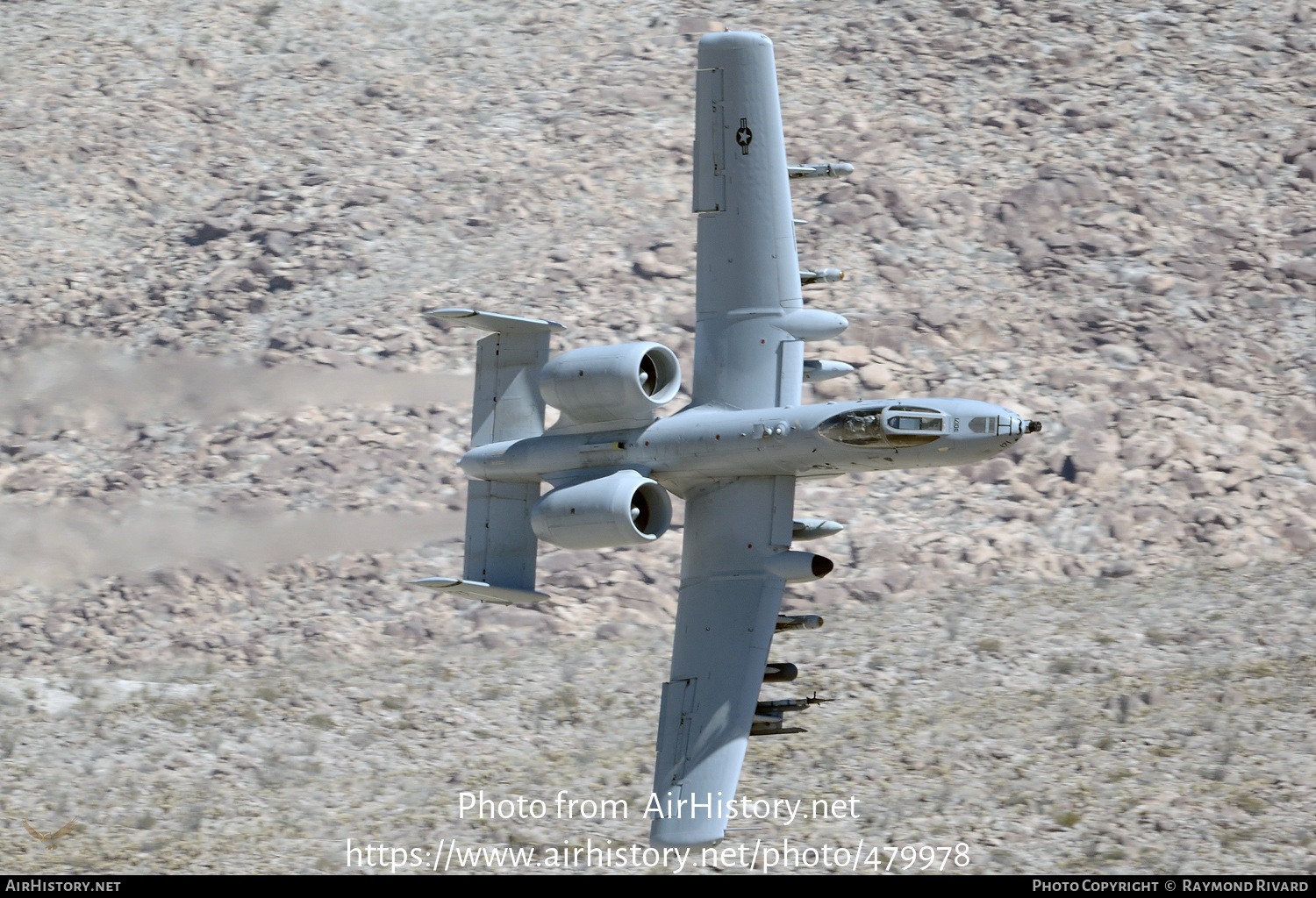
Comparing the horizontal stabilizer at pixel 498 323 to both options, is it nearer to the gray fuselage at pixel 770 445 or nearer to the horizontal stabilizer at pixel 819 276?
the gray fuselage at pixel 770 445

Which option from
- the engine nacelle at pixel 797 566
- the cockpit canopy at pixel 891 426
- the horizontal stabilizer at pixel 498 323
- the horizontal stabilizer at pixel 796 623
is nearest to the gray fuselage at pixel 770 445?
the cockpit canopy at pixel 891 426

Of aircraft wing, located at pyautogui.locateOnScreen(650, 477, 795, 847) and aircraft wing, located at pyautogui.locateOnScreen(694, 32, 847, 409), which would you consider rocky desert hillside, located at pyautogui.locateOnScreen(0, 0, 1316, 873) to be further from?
aircraft wing, located at pyautogui.locateOnScreen(694, 32, 847, 409)

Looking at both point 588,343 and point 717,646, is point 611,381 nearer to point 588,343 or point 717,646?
point 717,646

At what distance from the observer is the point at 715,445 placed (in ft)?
91.6

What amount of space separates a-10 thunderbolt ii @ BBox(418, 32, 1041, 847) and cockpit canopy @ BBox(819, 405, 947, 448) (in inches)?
1.2

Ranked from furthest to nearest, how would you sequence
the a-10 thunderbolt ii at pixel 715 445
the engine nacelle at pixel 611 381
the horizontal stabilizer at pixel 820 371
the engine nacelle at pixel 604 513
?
the horizontal stabilizer at pixel 820 371 < the engine nacelle at pixel 611 381 < the engine nacelle at pixel 604 513 < the a-10 thunderbolt ii at pixel 715 445

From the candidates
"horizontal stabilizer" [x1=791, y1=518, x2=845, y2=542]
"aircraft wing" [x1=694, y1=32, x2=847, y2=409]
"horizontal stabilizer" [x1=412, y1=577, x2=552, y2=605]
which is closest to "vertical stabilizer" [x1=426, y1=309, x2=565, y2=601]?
"horizontal stabilizer" [x1=412, y1=577, x2=552, y2=605]

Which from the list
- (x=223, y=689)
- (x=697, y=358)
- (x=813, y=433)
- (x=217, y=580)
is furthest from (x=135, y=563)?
(x=813, y=433)

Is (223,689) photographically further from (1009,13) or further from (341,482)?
(1009,13)

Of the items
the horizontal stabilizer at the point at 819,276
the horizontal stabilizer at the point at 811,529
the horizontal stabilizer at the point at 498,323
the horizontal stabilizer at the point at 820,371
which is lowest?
the horizontal stabilizer at the point at 811,529

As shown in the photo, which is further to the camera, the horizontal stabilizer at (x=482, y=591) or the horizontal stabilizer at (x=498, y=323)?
the horizontal stabilizer at (x=498, y=323)

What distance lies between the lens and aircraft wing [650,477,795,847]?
2656cm

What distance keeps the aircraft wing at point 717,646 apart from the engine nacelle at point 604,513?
104cm

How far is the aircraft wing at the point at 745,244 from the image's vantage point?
2906 centimetres
